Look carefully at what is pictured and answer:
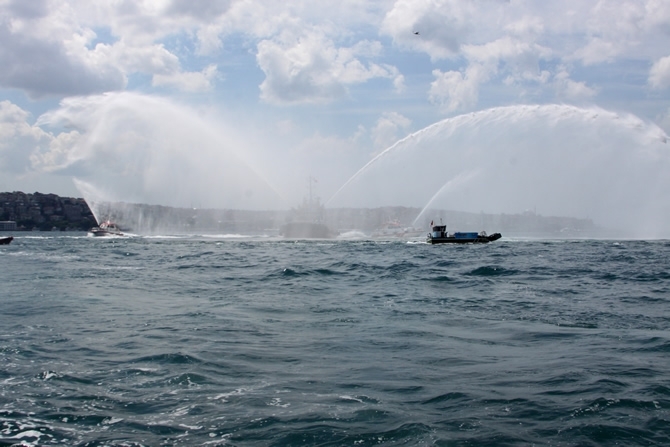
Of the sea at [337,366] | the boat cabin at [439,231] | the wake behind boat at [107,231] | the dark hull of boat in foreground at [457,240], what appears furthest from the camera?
the wake behind boat at [107,231]

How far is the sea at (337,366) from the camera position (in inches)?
333

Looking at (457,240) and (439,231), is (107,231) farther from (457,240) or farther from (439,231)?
(457,240)

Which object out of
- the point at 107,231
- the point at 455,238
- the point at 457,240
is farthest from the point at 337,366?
the point at 107,231

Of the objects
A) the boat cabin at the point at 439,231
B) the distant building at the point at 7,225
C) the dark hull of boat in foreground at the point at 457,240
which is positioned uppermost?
the boat cabin at the point at 439,231

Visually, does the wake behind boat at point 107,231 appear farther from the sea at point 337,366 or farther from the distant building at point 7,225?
the distant building at point 7,225

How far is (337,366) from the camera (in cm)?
1204

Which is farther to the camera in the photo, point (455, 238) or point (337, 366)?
point (455, 238)

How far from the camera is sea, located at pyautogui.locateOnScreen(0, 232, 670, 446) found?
27.8ft

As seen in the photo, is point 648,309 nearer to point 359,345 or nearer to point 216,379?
point 359,345

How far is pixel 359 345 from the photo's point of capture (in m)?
14.0

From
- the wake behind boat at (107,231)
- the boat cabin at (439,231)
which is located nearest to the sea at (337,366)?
the boat cabin at (439,231)

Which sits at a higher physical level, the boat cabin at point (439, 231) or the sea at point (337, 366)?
the boat cabin at point (439, 231)

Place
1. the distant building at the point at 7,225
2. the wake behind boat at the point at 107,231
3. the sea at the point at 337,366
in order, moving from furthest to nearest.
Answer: the distant building at the point at 7,225
the wake behind boat at the point at 107,231
the sea at the point at 337,366

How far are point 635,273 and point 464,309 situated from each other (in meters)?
15.9
